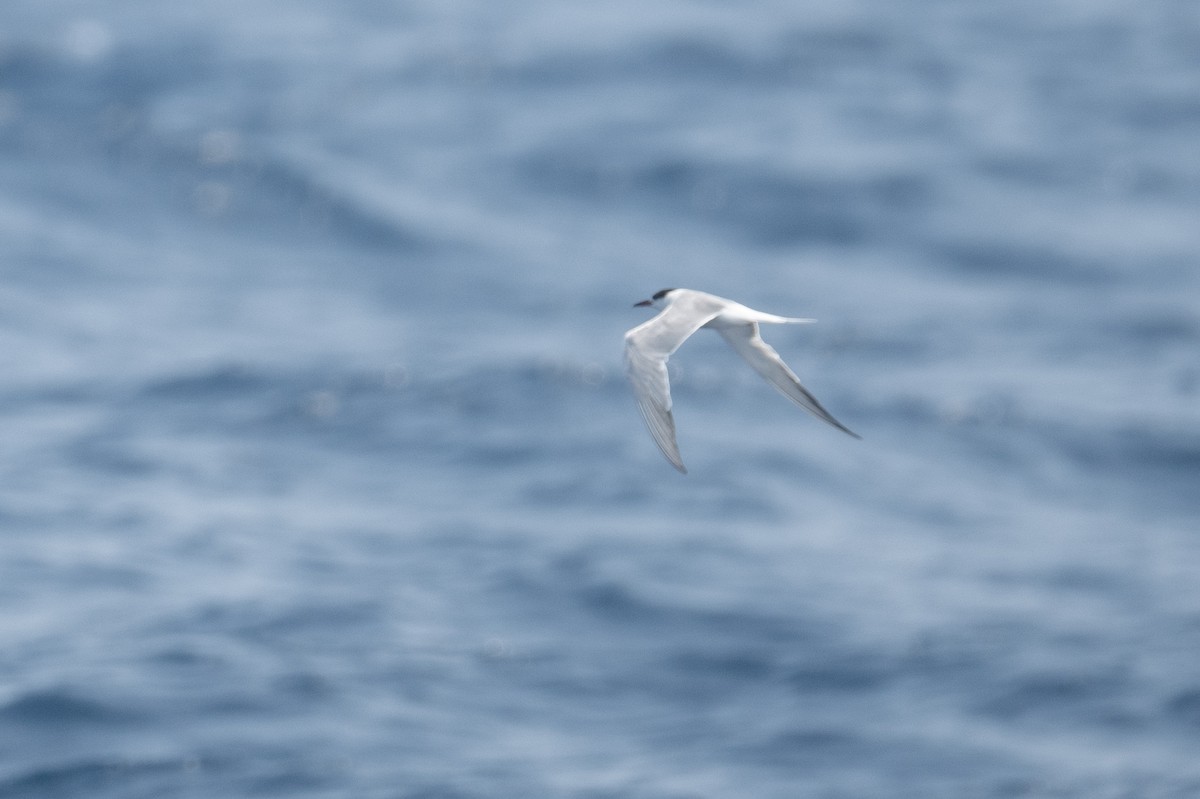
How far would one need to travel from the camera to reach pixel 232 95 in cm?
4069

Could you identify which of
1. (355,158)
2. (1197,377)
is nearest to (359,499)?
(355,158)

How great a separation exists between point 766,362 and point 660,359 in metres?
1.59

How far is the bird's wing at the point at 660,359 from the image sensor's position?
1151cm

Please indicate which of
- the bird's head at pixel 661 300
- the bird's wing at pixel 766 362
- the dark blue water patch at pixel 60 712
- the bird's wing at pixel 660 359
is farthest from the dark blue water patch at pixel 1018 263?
the bird's wing at pixel 660 359

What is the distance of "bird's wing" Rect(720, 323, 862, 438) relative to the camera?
42.3 ft

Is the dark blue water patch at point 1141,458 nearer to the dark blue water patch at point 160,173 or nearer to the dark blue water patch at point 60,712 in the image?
the dark blue water patch at point 160,173

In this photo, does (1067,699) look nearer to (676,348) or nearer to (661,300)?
(661,300)

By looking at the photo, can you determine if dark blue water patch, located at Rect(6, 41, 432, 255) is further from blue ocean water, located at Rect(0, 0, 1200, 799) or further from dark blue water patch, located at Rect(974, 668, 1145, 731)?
dark blue water patch, located at Rect(974, 668, 1145, 731)

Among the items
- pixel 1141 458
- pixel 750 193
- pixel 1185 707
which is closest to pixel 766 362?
pixel 1185 707

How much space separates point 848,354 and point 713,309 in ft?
68.1

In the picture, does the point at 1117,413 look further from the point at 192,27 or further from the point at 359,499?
the point at 192,27

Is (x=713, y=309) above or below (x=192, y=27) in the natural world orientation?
below

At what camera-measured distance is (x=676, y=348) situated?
38.3 feet

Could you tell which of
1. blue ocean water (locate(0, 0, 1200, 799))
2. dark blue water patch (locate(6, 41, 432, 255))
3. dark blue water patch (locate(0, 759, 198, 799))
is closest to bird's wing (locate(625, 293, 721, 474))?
blue ocean water (locate(0, 0, 1200, 799))
